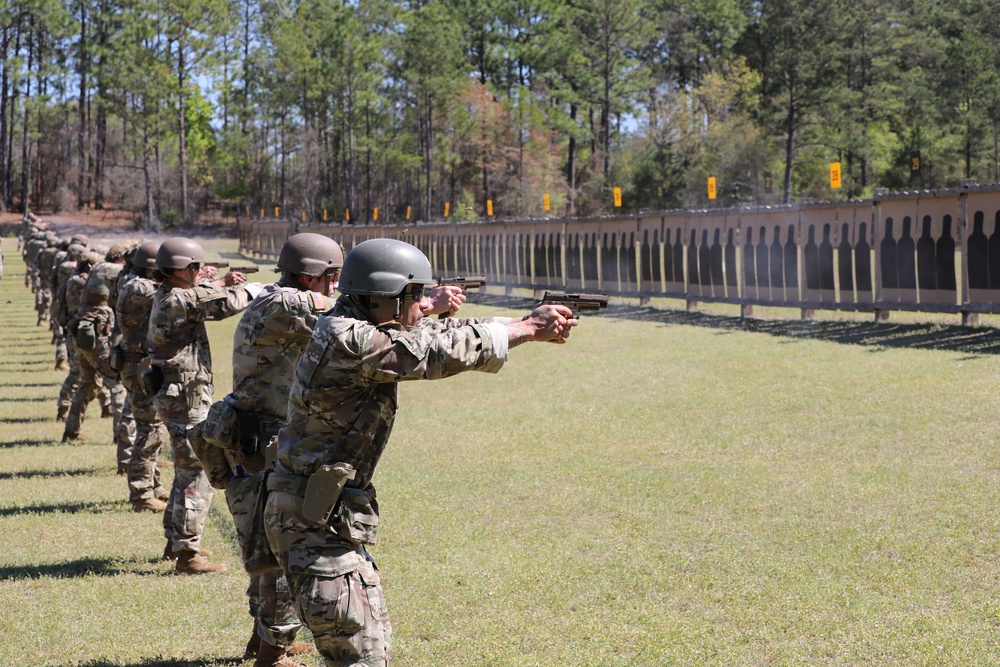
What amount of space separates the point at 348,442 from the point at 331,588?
1.85ft

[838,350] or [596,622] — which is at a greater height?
[838,350]

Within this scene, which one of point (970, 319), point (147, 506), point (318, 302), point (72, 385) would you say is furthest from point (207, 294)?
point (970, 319)

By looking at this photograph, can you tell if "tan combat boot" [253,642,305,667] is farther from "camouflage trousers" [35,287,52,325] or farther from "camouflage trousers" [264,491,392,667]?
"camouflage trousers" [35,287,52,325]

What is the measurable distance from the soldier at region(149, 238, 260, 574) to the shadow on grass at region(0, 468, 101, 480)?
363cm

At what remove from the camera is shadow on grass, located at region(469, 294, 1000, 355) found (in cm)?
1434

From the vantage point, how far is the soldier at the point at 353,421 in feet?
13.6

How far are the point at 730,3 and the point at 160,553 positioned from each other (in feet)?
237

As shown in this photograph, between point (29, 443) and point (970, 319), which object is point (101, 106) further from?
point (970, 319)

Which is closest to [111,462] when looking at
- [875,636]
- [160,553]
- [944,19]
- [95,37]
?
[160,553]

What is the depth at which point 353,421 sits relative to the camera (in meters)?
4.26

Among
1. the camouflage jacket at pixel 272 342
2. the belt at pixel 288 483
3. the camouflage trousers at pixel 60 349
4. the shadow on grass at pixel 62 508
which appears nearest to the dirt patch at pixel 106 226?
the camouflage trousers at pixel 60 349

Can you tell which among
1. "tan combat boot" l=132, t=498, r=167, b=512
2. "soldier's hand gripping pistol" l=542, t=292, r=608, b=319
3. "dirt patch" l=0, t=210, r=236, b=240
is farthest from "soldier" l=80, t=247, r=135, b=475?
"dirt patch" l=0, t=210, r=236, b=240

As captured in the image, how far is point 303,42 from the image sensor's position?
74.7m

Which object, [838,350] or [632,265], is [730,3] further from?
[838,350]
